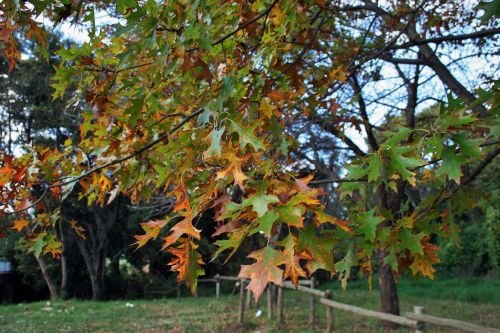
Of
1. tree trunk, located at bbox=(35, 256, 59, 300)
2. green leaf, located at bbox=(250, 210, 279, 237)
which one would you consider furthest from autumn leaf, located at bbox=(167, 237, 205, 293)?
tree trunk, located at bbox=(35, 256, 59, 300)

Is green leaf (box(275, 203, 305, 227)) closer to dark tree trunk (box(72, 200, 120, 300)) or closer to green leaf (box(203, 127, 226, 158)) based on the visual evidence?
green leaf (box(203, 127, 226, 158))

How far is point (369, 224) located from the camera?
201cm

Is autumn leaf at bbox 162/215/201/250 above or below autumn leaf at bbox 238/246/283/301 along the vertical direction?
above

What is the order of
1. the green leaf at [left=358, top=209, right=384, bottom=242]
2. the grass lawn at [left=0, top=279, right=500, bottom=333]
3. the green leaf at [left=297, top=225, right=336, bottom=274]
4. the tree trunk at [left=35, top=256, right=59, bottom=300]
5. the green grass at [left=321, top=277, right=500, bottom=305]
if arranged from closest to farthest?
the green leaf at [left=297, top=225, right=336, bottom=274] < the green leaf at [left=358, top=209, right=384, bottom=242] < the grass lawn at [left=0, top=279, right=500, bottom=333] < the green grass at [left=321, top=277, right=500, bottom=305] < the tree trunk at [left=35, top=256, right=59, bottom=300]

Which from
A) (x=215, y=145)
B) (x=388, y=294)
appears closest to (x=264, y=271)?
(x=215, y=145)

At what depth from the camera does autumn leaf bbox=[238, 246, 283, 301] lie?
145 centimetres

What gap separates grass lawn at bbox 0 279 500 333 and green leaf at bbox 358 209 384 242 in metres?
5.74

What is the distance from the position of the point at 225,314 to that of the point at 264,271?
27.4 feet

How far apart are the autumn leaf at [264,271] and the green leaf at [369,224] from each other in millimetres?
646

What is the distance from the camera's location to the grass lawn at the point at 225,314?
25.5ft

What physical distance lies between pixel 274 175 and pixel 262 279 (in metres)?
0.49

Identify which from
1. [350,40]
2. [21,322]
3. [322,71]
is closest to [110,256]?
[21,322]

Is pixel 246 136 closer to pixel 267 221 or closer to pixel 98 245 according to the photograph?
pixel 267 221

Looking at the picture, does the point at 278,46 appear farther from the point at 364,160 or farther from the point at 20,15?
the point at 20,15
